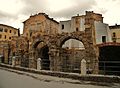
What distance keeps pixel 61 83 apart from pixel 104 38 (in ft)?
92.0

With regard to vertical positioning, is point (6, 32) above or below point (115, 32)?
above

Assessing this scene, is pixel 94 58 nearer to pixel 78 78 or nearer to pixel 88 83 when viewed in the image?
pixel 78 78

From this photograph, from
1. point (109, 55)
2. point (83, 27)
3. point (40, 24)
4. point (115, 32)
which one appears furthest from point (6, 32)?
point (109, 55)

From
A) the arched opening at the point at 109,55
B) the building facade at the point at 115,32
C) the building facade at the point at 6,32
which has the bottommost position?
the arched opening at the point at 109,55

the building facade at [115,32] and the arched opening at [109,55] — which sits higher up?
the building facade at [115,32]

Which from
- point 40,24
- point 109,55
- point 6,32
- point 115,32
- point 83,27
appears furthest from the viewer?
point 6,32

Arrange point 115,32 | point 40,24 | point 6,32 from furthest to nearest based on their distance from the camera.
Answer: point 6,32 → point 40,24 → point 115,32

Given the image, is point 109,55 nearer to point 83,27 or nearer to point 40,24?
point 83,27

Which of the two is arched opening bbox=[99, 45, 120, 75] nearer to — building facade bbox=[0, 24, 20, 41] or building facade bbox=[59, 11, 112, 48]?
building facade bbox=[59, 11, 112, 48]

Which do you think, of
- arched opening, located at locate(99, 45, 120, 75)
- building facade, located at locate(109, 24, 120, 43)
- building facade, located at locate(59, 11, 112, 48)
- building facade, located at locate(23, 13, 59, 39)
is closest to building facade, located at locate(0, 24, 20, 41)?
building facade, located at locate(23, 13, 59, 39)

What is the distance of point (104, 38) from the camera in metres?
40.4

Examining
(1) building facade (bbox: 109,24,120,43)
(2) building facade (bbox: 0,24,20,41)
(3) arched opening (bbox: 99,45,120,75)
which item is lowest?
(3) arched opening (bbox: 99,45,120,75)

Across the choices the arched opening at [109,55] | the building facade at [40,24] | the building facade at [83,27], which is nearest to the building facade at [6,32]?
the building facade at [40,24]

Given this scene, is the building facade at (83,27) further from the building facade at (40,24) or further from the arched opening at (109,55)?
the arched opening at (109,55)
